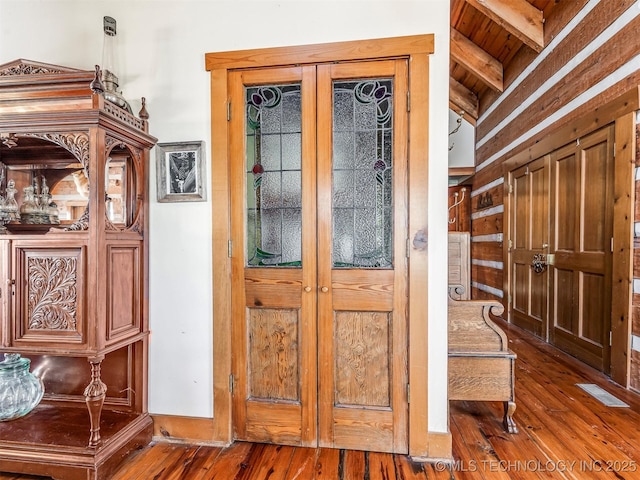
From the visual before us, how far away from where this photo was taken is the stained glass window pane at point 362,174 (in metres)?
1.90

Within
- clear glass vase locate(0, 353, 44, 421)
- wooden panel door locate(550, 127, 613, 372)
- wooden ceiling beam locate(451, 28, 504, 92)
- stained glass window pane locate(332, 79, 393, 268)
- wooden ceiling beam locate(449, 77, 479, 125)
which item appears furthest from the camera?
wooden ceiling beam locate(449, 77, 479, 125)

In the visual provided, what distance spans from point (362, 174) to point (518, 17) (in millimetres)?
3435

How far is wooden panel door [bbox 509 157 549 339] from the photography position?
12.9 feet

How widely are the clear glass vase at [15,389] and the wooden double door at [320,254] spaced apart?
1.05m

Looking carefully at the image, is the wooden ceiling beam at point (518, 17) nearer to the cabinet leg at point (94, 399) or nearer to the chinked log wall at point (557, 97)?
the chinked log wall at point (557, 97)

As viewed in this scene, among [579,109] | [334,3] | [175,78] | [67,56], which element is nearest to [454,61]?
[579,109]

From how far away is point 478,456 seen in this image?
1.85 m

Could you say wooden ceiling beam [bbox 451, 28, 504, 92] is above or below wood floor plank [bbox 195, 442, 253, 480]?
above

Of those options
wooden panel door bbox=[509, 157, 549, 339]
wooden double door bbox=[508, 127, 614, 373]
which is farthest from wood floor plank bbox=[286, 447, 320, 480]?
wooden panel door bbox=[509, 157, 549, 339]

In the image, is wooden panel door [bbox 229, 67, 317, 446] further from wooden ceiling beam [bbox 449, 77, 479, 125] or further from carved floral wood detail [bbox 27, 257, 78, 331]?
wooden ceiling beam [bbox 449, 77, 479, 125]

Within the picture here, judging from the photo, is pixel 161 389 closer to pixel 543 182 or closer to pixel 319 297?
pixel 319 297

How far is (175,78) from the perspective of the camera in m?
2.03

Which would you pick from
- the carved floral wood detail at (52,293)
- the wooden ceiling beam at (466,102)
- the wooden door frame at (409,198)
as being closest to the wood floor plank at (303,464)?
the wooden door frame at (409,198)

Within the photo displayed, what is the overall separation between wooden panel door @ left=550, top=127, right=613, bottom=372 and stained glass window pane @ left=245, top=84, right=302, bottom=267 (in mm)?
2655
